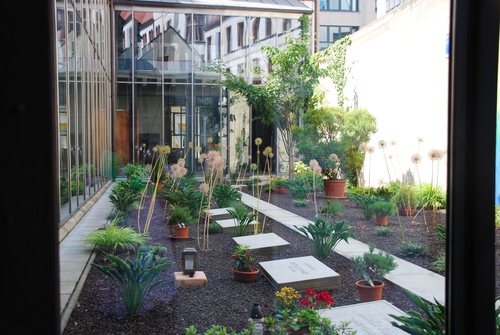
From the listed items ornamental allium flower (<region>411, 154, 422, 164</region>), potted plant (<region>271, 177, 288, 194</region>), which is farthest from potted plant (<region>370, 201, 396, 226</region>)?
potted plant (<region>271, 177, 288, 194</region>)

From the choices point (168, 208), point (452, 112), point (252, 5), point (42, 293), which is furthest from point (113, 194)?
point (42, 293)

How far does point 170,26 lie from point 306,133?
875mm

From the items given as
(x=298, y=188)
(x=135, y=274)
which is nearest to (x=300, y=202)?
(x=298, y=188)

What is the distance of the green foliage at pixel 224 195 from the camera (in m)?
2.27

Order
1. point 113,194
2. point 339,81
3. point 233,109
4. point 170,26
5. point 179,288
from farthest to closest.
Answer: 1. point 113,194
2. point 339,81
3. point 233,109
4. point 170,26
5. point 179,288

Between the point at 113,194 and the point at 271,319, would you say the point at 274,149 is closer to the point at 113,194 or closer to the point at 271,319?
the point at 271,319

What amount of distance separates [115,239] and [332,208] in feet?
3.83

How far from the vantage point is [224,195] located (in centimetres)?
231

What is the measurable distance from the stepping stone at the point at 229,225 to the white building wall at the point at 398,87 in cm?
71

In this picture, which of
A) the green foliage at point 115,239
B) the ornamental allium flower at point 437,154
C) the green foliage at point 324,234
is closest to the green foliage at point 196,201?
the green foliage at point 115,239

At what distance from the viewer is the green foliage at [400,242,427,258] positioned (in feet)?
8.81

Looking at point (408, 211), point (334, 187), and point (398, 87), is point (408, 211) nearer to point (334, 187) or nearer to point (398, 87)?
point (334, 187)

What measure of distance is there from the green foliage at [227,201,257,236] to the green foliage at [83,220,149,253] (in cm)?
39

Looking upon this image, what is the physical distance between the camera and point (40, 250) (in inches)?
21.6
